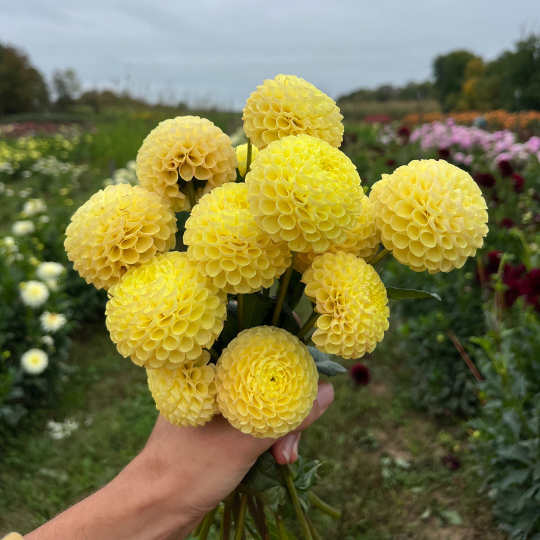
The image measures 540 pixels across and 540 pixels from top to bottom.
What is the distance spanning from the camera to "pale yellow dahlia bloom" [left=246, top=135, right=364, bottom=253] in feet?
2.07

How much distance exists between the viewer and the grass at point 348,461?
Result: 7.22 feet

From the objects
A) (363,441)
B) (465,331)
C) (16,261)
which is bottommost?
(363,441)

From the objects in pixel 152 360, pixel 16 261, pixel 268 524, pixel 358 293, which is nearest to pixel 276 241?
pixel 358 293

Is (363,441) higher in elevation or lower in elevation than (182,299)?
lower

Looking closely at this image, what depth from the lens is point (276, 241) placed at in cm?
66

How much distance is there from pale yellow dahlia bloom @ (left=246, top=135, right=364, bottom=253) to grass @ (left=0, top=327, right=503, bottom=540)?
182 cm

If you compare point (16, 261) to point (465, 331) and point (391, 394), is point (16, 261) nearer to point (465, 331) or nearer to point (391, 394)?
point (391, 394)

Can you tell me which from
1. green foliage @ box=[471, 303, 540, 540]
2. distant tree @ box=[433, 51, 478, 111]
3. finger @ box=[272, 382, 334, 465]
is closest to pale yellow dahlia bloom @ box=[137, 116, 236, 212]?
finger @ box=[272, 382, 334, 465]

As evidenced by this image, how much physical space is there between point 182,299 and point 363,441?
7.81 ft

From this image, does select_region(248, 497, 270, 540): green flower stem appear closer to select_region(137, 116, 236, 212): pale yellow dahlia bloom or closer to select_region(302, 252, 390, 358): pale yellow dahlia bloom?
select_region(302, 252, 390, 358): pale yellow dahlia bloom

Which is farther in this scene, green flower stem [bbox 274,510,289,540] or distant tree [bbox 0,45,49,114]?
distant tree [bbox 0,45,49,114]

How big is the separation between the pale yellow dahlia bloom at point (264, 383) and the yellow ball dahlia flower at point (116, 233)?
0.78 ft

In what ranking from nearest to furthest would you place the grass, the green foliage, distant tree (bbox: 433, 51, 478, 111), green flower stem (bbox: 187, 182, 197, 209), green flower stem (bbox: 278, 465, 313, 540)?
green flower stem (bbox: 187, 182, 197, 209), green flower stem (bbox: 278, 465, 313, 540), the green foliage, the grass, distant tree (bbox: 433, 51, 478, 111)

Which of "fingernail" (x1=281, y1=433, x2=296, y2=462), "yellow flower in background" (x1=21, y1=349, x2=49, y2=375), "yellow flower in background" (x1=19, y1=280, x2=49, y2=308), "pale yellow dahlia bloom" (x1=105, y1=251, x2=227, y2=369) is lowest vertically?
"yellow flower in background" (x1=21, y1=349, x2=49, y2=375)
